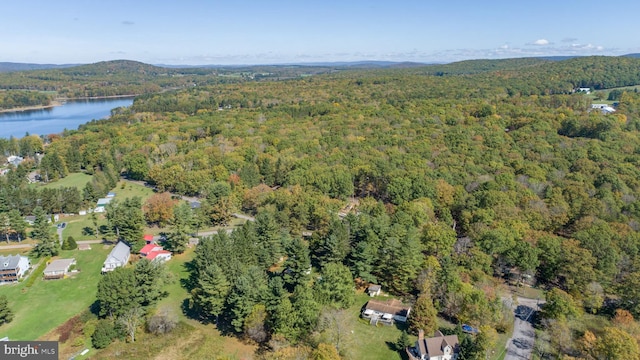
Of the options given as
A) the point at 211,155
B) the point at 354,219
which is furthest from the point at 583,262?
the point at 211,155

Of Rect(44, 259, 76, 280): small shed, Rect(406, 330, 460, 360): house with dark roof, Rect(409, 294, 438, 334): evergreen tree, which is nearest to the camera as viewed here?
Rect(406, 330, 460, 360): house with dark roof

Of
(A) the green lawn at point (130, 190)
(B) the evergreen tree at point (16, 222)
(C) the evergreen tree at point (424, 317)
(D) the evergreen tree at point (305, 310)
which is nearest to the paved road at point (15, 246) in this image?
(B) the evergreen tree at point (16, 222)

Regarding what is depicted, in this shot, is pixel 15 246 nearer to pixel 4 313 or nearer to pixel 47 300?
pixel 47 300

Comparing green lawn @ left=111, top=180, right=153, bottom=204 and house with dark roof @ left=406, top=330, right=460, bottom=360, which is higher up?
green lawn @ left=111, top=180, right=153, bottom=204

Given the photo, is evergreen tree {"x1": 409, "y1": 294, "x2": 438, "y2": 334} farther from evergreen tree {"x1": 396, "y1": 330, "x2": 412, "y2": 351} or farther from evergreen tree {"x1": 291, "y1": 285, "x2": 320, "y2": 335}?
evergreen tree {"x1": 291, "y1": 285, "x2": 320, "y2": 335}

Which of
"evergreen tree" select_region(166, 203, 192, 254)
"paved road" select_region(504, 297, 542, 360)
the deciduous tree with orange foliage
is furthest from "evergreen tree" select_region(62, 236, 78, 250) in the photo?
"paved road" select_region(504, 297, 542, 360)

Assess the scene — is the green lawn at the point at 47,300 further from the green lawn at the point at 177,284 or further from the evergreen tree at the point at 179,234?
the evergreen tree at the point at 179,234
